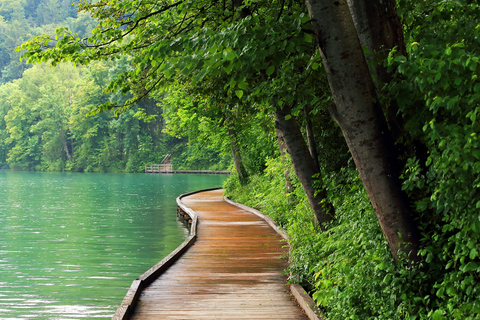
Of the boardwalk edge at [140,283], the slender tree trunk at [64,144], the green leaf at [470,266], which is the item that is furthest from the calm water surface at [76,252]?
the slender tree trunk at [64,144]

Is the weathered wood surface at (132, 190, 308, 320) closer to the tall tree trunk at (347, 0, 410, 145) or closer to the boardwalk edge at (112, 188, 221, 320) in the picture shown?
the boardwalk edge at (112, 188, 221, 320)

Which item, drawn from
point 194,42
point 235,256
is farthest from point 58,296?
point 194,42

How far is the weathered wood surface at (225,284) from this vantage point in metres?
6.39

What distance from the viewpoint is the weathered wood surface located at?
639cm

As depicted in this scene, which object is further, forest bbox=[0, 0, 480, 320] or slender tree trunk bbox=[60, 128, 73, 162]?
slender tree trunk bbox=[60, 128, 73, 162]

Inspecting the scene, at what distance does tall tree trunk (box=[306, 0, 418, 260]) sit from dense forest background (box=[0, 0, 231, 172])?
65912 millimetres

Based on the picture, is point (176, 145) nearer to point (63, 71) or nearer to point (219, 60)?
point (63, 71)

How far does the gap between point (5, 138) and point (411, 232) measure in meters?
95.1

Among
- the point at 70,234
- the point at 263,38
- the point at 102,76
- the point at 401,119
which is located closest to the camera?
the point at 263,38

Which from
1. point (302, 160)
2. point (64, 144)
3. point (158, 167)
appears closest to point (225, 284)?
point (302, 160)

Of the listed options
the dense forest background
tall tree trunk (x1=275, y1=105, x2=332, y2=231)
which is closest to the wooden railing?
the dense forest background

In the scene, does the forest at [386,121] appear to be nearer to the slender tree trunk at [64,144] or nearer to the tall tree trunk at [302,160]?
the tall tree trunk at [302,160]

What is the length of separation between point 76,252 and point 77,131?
6857 cm

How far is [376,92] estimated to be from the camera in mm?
4527
